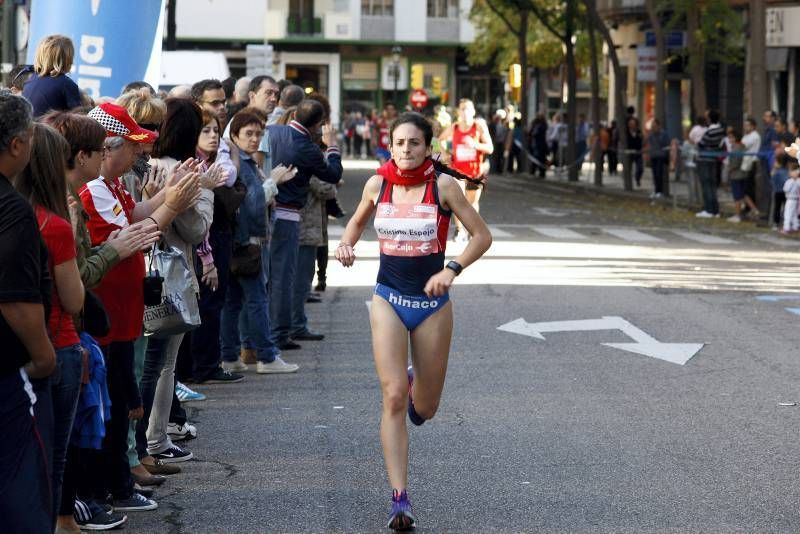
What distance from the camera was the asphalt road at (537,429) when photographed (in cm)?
692

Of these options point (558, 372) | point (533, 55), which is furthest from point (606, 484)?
point (533, 55)

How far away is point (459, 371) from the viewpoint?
10.9m

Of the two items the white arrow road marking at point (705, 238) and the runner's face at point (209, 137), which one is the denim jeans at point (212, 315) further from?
the white arrow road marking at point (705, 238)

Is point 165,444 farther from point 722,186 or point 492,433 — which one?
point 722,186

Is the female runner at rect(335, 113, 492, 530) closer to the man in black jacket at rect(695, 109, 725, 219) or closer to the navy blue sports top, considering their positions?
the navy blue sports top

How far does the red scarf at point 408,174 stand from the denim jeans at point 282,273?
183 inches

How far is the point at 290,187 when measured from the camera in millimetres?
11578

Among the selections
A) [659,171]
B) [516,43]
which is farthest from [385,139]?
[516,43]

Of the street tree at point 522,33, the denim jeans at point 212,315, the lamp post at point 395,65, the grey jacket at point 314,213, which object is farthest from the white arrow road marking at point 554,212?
the lamp post at point 395,65

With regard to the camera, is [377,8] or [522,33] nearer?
[522,33]

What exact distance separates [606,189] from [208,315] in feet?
94.2

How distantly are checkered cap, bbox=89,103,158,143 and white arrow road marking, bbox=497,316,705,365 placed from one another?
5.64 meters

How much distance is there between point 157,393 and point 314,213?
4756 mm

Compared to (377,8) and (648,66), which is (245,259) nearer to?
(648,66)
